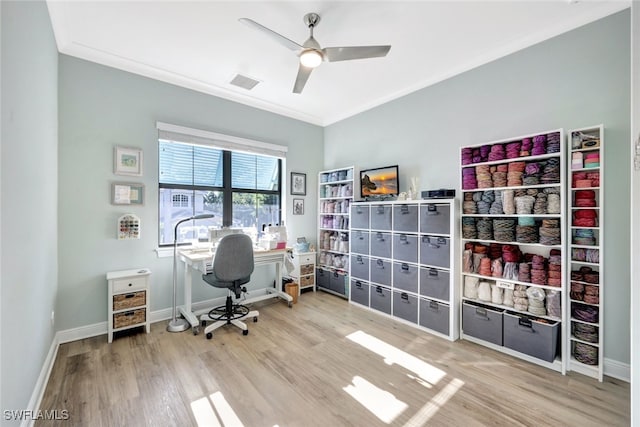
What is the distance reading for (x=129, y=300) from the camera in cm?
274

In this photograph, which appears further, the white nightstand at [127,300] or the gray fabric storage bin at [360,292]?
the gray fabric storage bin at [360,292]

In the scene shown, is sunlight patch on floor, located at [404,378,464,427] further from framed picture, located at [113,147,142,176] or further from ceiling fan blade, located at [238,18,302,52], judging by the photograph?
framed picture, located at [113,147,142,176]

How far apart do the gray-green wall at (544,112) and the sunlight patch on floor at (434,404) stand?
1.30m

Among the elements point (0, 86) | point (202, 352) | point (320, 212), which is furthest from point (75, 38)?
point (320, 212)

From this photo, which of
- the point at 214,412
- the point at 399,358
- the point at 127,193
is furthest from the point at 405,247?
the point at 127,193

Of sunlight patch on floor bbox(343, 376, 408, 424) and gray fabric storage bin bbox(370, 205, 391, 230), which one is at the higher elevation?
gray fabric storage bin bbox(370, 205, 391, 230)

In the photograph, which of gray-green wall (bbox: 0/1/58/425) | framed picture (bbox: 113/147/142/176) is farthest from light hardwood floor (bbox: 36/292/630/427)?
framed picture (bbox: 113/147/142/176)

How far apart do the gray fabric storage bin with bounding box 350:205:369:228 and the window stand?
1271mm

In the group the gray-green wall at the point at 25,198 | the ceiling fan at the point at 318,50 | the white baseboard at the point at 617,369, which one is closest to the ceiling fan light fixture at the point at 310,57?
the ceiling fan at the point at 318,50

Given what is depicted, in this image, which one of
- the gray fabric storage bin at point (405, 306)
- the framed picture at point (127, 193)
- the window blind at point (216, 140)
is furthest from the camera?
the window blind at point (216, 140)

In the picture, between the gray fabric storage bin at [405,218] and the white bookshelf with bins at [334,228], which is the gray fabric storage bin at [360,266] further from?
the gray fabric storage bin at [405,218]

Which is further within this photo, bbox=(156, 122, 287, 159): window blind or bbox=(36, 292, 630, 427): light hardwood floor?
bbox=(156, 122, 287, 159): window blind

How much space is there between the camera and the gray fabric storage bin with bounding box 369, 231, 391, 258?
340 cm

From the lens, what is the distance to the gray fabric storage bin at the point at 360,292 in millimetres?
3645
